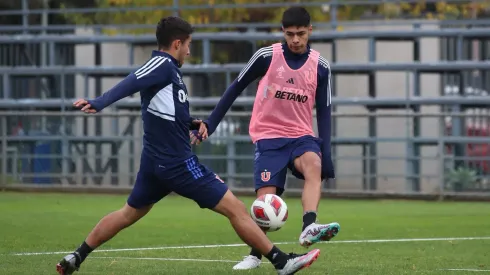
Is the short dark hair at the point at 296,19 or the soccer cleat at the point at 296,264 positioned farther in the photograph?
the short dark hair at the point at 296,19

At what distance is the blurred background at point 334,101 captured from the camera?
21.1 meters

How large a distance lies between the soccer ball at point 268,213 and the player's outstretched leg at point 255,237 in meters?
0.54

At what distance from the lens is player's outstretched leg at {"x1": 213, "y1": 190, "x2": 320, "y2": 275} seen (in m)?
8.86

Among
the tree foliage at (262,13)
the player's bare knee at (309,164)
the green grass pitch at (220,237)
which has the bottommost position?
the green grass pitch at (220,237)

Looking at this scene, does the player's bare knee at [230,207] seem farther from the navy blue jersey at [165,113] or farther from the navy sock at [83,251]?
the navy sock at [83,251]

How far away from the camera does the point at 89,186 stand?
22.0 m

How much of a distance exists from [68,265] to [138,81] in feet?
5.11

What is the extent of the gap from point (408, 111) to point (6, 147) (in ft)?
25.8

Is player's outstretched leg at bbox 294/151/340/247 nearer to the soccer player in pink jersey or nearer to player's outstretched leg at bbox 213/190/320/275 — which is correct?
the soccer player in pink jersey

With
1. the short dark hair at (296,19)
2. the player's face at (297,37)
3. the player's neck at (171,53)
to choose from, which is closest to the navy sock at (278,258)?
the player's neck at (171,53)

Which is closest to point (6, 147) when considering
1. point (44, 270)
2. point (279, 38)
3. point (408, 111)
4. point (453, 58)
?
point (279, 38)

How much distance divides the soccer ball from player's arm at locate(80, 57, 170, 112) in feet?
4.67

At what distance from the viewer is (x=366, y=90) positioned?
25234mm

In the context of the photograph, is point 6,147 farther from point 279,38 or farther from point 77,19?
point 77,19
